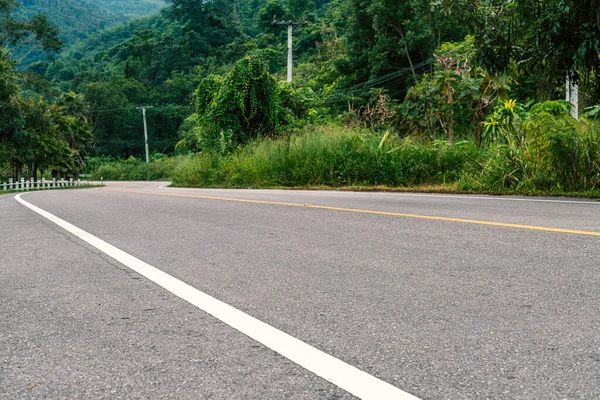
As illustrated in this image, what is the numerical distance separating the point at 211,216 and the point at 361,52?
1339 inches

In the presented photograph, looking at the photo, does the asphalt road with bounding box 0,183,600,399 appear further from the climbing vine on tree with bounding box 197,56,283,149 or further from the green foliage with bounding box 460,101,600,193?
the climbing vine on tree with bounding box 197,56,283,149

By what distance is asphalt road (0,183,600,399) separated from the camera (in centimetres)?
229

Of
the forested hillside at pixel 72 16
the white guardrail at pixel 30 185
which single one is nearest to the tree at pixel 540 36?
the white guardrail at pixel 30 185

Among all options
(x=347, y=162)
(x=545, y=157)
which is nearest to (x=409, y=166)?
(x=347, y=162)

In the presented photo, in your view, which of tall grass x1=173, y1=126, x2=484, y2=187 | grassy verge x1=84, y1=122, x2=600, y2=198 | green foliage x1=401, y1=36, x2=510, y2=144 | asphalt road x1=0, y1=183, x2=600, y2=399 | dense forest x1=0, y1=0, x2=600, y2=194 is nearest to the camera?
asphalt road x1=0, y1=183, x2=600, y2=399

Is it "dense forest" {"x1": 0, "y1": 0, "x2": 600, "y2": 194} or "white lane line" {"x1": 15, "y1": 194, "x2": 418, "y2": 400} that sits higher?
"dense forest" {"x1": 0, "y1": 0, "x2": 600, "y2": 194}

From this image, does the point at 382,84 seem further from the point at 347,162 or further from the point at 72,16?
the point at 72,16

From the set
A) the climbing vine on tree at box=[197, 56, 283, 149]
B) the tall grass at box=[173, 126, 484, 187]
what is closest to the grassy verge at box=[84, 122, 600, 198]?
the tall grass at box=[173, 126, 484, 187]

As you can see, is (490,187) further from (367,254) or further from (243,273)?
(243,273)

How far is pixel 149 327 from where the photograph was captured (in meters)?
3.04

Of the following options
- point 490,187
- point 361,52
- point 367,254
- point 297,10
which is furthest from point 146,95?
point 367,254

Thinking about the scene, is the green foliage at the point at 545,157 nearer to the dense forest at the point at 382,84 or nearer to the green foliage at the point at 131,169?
the dense forest at the point at 382,84

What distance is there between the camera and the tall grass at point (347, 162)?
13109 mm

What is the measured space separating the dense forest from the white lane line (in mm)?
7850
